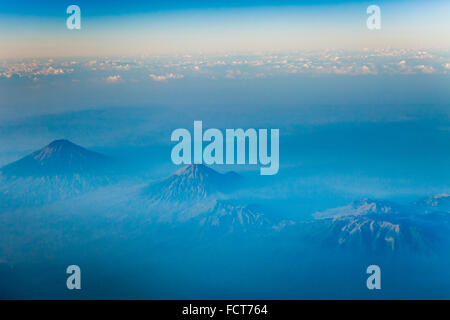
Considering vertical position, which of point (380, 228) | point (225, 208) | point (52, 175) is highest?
point (52, 175)

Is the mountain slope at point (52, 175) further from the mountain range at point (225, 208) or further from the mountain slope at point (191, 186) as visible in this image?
the mountain slope at point (191, 186)

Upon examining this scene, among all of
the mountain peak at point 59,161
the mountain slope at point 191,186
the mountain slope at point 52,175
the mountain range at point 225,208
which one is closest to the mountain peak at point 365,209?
the mountain range at point 225,208

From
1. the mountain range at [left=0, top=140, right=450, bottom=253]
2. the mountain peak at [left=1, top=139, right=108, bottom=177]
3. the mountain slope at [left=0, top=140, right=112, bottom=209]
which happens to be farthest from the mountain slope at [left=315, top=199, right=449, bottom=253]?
the mountain peak at [left=1, top=139, right=108, bottom=177]

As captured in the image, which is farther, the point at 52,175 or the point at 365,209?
the point at 52,175

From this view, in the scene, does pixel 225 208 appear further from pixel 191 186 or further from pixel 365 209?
pixel 365 209

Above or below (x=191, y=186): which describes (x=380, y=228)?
below

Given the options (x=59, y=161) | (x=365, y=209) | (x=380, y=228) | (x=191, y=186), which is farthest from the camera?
(x=59, y=161)

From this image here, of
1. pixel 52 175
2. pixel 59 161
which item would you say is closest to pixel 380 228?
pixel 59 161

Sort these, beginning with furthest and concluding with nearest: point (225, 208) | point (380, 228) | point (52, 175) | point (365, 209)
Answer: point (52, 175), point (225, 208), point (365, 209), point (380, 228)
